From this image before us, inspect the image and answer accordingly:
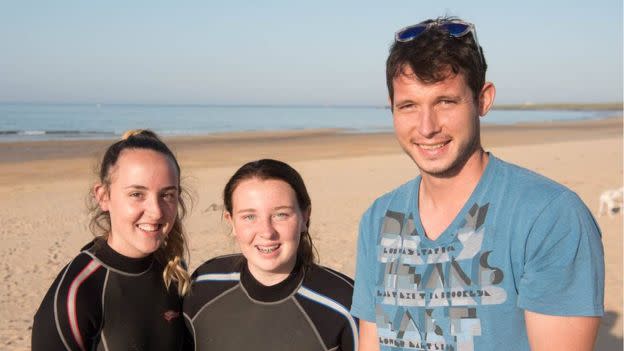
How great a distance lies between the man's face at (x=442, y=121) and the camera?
2.26m

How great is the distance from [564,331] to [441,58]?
3.39 feet

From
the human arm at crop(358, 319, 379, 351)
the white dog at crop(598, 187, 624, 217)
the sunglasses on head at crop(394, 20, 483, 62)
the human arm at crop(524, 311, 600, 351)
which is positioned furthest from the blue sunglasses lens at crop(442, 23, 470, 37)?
the white dog at crop(598, 187, 624, 217)

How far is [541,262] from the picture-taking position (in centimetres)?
196

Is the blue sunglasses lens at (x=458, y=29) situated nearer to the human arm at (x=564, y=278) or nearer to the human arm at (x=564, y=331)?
the human arm at (x=564, y=278)

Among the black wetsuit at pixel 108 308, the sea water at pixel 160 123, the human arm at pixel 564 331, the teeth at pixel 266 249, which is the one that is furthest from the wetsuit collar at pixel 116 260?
the sea water at pixel 160 123

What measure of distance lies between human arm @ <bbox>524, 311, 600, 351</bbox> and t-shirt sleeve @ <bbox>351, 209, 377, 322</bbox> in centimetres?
66

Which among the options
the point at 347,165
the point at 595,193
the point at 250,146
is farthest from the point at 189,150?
the point at 595,193

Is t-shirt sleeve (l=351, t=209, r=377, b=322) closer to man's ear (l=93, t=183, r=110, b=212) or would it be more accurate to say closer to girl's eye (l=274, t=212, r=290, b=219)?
girl's eye (l=274, t=212, r=290, b=219)

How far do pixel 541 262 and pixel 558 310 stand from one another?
0.16 meters

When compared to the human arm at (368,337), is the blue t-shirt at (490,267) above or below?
above

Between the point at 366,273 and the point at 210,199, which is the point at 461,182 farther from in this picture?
the point at 210,199

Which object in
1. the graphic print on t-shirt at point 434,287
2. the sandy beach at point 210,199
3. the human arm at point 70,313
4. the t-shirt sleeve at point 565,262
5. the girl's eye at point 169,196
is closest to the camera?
the t-shirt sleeve at point 565,262

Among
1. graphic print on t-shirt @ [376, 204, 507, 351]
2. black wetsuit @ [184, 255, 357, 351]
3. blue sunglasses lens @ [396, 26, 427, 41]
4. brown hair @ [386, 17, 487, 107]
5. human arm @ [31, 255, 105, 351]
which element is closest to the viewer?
graphic print on t-shirt @ [376, 204, 507, 351]

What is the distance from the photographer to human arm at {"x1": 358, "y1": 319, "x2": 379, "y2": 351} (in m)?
2.49
